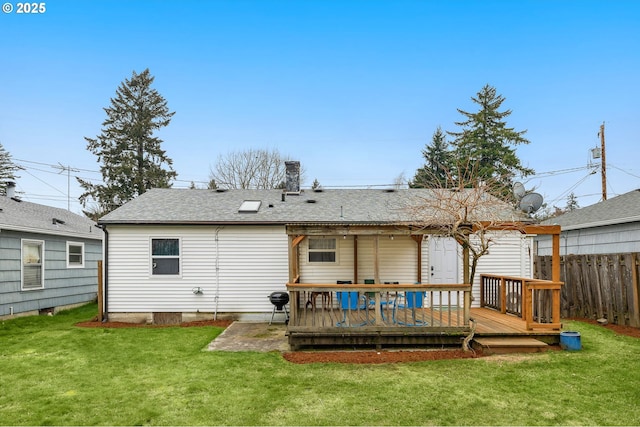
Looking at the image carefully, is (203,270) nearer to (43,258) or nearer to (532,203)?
(43,258)

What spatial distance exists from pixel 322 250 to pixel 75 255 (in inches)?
352

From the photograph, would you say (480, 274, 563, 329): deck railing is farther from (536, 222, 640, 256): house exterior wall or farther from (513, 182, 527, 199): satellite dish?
(536, 222, 640, 256): house exterior wall

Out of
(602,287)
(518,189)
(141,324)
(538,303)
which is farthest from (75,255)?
(602,287)

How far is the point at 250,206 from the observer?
1120 cm

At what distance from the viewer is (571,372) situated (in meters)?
5.61

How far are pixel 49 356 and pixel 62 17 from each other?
38.1ft

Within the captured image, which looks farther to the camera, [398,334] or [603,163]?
[603,163]

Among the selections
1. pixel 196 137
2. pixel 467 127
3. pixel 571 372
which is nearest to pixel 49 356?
Result: pixel 571 372

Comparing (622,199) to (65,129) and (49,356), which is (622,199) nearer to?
(49,356)

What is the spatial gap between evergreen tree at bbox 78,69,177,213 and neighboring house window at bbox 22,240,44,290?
14496 mm

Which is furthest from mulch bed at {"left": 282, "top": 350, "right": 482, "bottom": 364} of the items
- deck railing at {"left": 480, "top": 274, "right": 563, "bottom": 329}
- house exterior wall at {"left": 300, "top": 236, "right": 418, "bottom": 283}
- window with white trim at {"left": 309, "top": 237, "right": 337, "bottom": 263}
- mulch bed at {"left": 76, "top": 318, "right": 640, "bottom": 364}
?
window with white trim at {"left": 309, "top": 237, "right": 337, "bottom": 263}

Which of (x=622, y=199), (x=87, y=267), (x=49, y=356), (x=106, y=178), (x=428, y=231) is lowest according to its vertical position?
(x=49, y=356)

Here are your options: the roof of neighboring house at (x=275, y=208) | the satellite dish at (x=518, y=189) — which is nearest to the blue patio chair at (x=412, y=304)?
the roof of neighboring house at (x=275, y=208)

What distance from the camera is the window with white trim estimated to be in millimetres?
10562
